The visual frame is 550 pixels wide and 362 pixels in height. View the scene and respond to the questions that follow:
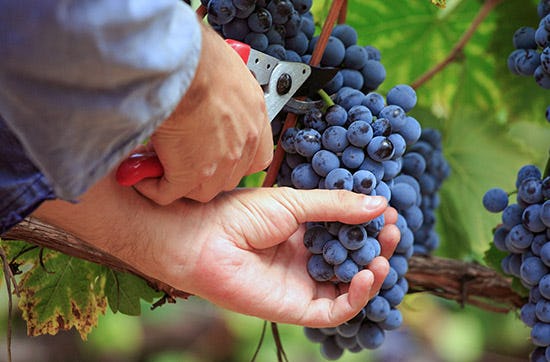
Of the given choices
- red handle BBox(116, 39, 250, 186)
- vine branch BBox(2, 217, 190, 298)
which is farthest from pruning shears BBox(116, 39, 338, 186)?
vine branch BBox(2, 217, 190, 298)

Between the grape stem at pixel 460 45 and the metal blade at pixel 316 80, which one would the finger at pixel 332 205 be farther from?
the grape stem at pixel 460 45

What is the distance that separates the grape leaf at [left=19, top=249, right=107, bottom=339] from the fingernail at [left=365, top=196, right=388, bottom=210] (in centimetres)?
43

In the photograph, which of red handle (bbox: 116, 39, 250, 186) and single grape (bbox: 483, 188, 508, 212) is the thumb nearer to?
red handle (bbox: 116, 39, 250, 186)

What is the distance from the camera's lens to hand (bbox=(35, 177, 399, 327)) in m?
0.73

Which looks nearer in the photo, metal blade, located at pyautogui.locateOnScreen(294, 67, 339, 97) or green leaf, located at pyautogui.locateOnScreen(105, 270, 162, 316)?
metal blade, located at pyautogui.locateOnScreen(294, 67, 339, 97)

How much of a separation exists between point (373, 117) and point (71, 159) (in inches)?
14.4

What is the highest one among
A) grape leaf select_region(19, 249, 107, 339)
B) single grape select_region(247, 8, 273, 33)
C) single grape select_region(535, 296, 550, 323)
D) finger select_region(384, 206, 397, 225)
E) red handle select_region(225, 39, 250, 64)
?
red handle select_region(225, 39, 250, 64)

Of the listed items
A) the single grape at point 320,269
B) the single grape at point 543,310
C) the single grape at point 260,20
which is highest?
the single grape at point 260,20

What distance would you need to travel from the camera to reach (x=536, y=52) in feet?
2.97

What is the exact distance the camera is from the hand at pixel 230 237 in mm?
727

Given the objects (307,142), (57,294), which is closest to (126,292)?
(57,294)

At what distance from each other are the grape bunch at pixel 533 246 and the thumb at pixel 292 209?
8.6 inches

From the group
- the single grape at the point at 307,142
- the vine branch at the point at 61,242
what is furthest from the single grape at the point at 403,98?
the vine branch at the point at 61,242

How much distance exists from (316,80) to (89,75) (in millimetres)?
368
